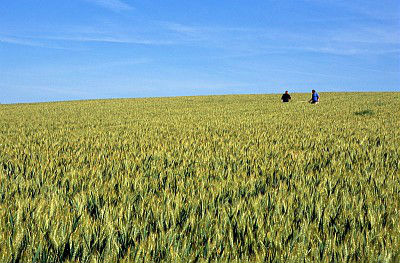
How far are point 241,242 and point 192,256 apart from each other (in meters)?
0.50

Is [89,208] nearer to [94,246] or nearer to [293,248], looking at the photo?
[94,246]

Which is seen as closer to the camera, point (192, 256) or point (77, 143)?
point (192, 256)

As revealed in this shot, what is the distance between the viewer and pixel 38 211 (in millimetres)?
3186

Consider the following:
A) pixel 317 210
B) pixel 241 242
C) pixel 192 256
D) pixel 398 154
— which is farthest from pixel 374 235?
pixel 398 154

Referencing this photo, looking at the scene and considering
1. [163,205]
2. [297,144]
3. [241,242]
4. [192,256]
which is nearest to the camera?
[192,256]

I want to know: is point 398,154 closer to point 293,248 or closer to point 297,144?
point 297,144

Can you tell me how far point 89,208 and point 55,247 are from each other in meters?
1.07

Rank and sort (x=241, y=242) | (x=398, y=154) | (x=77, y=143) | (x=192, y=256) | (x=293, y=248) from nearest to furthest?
(x=192, y=256) → (x=293, y=248) → (x=241, y=242) → (x=398, y=154) → (x=77, y=143)

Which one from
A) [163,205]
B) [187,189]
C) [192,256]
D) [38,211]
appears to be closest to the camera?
[192,256]

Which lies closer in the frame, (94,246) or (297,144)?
(94,246)

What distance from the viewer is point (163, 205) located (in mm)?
3438

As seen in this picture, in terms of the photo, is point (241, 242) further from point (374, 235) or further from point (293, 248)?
point (374, 235)

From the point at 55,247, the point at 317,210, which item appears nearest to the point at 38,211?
the point at 55,247

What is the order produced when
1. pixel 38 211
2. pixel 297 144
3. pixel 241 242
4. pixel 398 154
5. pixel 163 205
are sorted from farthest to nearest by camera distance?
pixel 297 144
pixel 398 154
pixel 163 205
pixel 38 211
pixel 241 242
